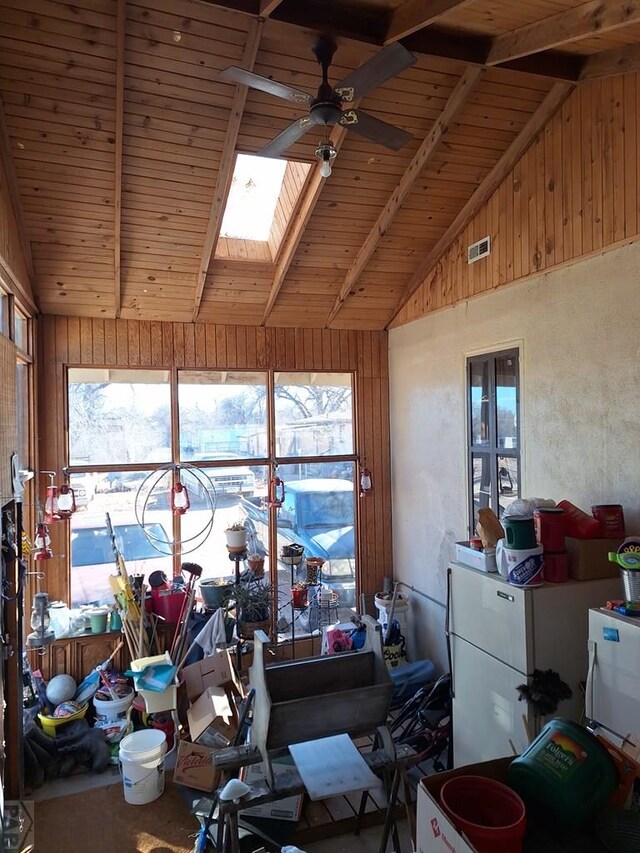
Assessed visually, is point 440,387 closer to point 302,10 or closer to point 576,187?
point 576,187

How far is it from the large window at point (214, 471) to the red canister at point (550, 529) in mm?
3169

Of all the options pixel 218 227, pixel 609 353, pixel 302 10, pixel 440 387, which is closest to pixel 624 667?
pixel 609 353

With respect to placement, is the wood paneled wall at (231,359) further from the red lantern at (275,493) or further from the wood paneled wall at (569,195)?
the wood paneled wall at (569,195)

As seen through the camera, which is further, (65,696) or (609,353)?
(65,696)

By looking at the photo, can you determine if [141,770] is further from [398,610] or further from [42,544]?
[398,610]

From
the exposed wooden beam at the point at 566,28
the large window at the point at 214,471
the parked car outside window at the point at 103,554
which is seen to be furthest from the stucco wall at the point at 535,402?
the parked car outside window at the point at 103,554

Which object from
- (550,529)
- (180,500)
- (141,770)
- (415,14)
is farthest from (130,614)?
(415,14)

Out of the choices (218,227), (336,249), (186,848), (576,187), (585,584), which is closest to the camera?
(585,584)

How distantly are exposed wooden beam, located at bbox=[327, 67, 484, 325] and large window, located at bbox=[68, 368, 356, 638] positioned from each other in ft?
4.06

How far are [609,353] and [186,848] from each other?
386 centimetres

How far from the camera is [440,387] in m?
5.17

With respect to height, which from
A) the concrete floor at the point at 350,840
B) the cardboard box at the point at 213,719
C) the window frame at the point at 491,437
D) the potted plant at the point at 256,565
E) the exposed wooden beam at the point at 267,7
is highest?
the exposed wooden beam at the point at 267,7

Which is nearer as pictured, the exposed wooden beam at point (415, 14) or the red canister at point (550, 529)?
the exposed wooden beam at point (415, 14)

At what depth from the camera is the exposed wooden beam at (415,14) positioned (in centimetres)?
271
